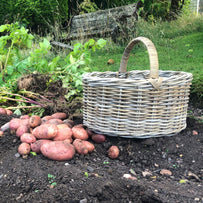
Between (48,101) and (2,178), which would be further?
(48,101)

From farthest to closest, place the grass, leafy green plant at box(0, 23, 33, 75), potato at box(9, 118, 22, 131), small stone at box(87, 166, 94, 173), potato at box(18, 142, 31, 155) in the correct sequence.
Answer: the grass, leafy green plant at box(0, 23, 33, 75), potato at box(9, 118, 22, 131), potato at box(18, 142, 31, 155), small stone at box(87, 166, 94, 173)

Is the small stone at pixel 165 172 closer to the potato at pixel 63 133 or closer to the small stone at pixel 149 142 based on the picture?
the small stone at pixel 149 142

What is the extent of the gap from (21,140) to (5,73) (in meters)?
1.56

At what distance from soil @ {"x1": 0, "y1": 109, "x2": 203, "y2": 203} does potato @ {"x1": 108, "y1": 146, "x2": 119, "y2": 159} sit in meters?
0.03

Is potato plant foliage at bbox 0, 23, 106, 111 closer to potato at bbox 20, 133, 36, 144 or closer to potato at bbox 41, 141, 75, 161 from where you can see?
potato at bbox 20, 133, 36, 144

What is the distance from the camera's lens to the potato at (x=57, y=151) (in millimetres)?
1650

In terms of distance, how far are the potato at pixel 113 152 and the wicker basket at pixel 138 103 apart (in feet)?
0.39

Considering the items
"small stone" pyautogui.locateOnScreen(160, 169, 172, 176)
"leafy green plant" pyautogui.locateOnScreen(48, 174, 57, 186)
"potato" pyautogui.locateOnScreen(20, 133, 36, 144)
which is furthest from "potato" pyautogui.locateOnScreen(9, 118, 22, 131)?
"small stone" pyautogui.locateOnScreen(160, 169, 172, 176)

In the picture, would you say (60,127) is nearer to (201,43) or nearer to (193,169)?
(193,169)

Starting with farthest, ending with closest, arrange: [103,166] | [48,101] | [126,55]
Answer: [48,101]
[126,55]
[103,166]

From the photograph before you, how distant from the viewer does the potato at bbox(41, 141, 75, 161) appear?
5.41 ft

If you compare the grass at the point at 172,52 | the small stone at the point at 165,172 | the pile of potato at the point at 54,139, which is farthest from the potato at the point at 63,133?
the grass at the point at 172,52

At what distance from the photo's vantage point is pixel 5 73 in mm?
3133

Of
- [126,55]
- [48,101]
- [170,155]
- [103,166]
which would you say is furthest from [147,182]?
[48,101]
